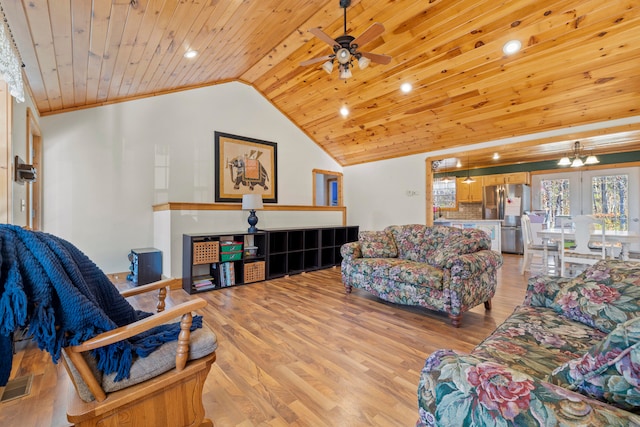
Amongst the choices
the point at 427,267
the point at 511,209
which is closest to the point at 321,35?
the point at 427,267

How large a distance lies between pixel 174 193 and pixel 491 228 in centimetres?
649

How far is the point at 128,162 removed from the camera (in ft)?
13.3

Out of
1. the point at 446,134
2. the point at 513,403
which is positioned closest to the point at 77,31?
the point at 513,403

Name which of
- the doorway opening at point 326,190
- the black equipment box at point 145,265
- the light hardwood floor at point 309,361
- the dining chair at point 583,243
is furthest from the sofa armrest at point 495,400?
the doorway opening at point 326,190

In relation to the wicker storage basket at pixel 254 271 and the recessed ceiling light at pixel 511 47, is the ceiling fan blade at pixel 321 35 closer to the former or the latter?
the recessed ceiling light at pixel 511 47

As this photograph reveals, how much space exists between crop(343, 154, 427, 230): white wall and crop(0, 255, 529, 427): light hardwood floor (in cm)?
242

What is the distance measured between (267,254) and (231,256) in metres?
0.58

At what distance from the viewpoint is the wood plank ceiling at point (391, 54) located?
2395 millimetres

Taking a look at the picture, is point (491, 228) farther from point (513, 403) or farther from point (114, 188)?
point (114, 188)

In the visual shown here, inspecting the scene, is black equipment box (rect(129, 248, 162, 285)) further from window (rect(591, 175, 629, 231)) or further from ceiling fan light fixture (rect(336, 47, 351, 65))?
window (rect(591, 175, 629, 231))

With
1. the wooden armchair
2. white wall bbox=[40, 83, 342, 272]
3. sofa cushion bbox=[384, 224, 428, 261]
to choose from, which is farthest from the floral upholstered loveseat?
white wall bbox=[40, 83, 342, 272]

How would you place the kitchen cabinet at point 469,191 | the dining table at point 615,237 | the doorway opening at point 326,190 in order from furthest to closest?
the kitchen cabinet at point 469,191 → the doorway opening at point 326,190 → the dining table at point 615,237

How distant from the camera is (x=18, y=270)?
97 centimetres

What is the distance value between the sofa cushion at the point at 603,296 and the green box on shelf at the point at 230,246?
353 cm
